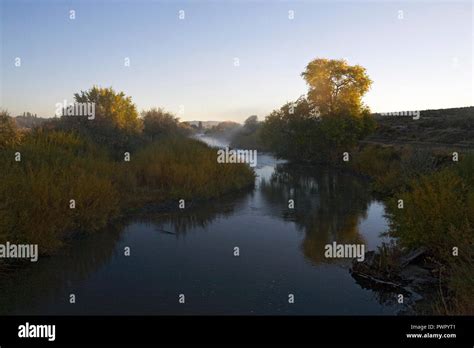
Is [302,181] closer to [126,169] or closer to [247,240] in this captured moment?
[126,169]

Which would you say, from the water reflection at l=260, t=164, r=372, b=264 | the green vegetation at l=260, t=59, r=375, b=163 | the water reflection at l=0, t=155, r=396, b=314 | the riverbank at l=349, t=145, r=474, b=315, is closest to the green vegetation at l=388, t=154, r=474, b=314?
the riverbank at l=349, t=145, r=474, b=315

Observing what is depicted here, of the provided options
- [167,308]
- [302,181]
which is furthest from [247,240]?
[302,181]

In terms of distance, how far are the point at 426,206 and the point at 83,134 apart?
20744mm

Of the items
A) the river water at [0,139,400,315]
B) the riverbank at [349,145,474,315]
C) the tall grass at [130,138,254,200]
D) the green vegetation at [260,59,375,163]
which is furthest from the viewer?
the green vegetation at [260,59,375,163]

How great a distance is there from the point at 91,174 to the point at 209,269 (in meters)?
8.44

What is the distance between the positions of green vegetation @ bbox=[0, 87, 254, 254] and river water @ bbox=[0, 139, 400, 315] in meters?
1.06

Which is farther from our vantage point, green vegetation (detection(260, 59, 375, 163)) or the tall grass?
green vegetation (detection(260, 59, 375, 163))

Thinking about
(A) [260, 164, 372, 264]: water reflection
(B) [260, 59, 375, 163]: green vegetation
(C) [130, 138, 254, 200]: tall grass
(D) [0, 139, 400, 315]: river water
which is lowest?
(D) [0, 139, 400, 315]: river water

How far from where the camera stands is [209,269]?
11.6 metres

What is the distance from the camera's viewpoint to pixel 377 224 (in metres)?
17.1

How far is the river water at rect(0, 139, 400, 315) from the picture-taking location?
9.21 m

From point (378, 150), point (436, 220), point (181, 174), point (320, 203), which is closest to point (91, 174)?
point (181, 174)

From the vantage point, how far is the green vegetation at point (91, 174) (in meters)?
11.9

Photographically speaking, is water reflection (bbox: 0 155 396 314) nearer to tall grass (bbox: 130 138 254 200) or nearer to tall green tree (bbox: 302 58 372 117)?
tall grass (bbox: 130 138 254 200)
